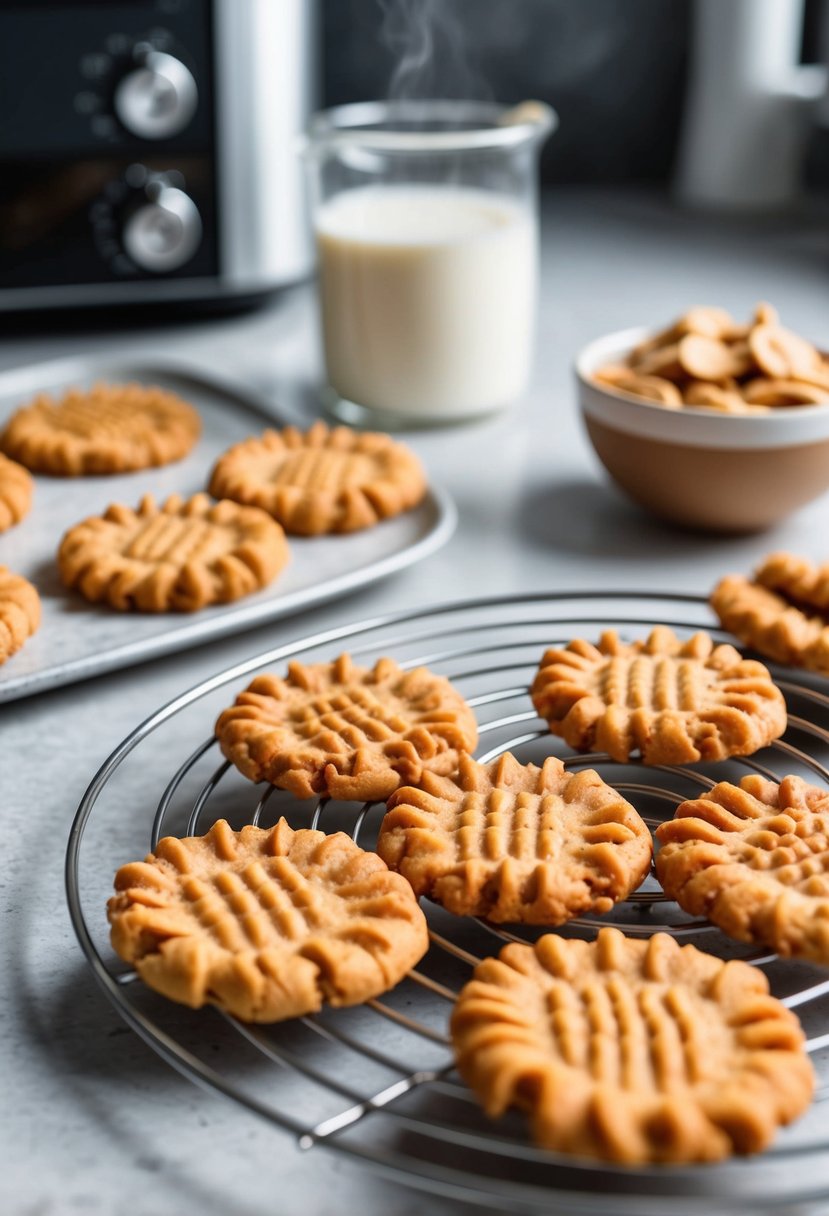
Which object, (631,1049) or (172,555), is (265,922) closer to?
(631,1049)

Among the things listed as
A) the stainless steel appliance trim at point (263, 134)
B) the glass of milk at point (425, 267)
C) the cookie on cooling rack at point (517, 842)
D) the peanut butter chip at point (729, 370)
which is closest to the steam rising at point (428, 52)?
the stainless steel appliance trim at point (263, 134)

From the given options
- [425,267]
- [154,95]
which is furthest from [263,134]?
[425,267]

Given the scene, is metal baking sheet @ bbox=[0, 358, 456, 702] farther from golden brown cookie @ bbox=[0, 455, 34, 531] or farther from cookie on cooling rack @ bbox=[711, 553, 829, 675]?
cookie on cooling rack @ bbox=[711, 553, 829, 675]

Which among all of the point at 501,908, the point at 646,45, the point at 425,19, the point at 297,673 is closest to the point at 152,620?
the point at 297,673

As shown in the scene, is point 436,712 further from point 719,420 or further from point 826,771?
point 719,420

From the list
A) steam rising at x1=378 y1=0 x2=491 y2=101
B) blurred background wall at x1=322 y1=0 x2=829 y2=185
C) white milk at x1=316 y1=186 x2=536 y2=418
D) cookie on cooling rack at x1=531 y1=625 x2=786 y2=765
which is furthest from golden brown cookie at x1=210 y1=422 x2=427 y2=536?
blurred background wall at x1=322 y1=0 x2=829 y2=185

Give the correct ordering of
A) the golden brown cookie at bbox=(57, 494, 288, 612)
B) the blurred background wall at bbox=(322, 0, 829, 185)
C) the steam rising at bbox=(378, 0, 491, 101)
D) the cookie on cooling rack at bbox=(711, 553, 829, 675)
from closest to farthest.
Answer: the cookie on cooling rack at bbox=(711, 553, 829, 675) < the golden brown cookie at bbox=(57, 494, 288, 612) < the steam rising at bbox=(378, 0, 491, 101) < the blurred background wall at bbox=(322, 0, 829, 185)
